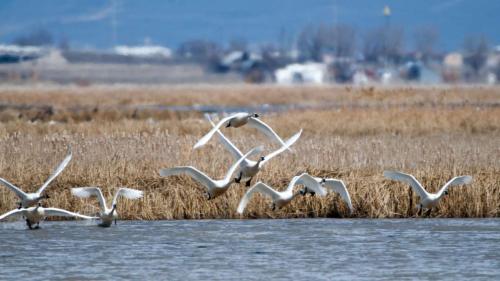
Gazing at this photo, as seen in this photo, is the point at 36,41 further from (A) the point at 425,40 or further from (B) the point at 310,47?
(A) the point at 425,40

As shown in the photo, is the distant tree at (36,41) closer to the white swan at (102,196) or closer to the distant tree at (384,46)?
the distant tree at (384,46)

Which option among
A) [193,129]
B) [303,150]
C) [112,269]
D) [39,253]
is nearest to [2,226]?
[39,253]

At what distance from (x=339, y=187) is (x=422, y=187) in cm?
106

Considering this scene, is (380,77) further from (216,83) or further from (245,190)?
(245,190)

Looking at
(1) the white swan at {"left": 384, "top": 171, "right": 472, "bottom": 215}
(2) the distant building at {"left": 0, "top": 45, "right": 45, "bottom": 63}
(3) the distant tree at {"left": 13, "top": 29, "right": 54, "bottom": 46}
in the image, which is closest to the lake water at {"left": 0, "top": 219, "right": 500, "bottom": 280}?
(1) the white swan at {"left": 384, "top": 171, "right": 472, "bottom": 215}

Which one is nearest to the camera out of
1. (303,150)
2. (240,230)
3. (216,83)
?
(240,230)

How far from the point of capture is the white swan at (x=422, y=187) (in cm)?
1659

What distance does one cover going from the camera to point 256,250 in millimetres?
15383

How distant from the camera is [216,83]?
273ft

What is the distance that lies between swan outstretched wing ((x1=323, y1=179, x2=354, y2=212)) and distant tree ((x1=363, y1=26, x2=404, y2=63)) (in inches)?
3240

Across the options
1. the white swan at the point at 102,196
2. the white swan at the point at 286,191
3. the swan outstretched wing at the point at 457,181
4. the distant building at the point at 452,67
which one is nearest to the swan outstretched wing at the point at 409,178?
the swan outstretched wing at the point at 457,181

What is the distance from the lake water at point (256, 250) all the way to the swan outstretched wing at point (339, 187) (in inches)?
14.6

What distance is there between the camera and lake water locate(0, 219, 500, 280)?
13.9 meters

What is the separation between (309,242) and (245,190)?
1.85m
